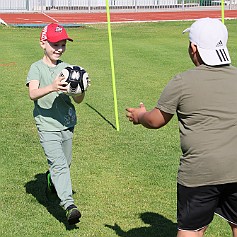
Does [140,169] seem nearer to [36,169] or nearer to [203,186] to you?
[36,169]

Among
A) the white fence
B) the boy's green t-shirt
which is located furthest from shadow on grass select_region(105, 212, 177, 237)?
the white fence

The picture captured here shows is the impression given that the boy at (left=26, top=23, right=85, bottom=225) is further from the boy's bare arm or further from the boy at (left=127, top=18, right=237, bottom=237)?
the boy at (left=127, top=18, right=237, bottom=237)

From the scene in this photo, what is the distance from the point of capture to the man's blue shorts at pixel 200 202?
4.91 meters

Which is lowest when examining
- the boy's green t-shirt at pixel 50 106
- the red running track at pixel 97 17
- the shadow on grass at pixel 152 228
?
the red running track at pixel 97 17

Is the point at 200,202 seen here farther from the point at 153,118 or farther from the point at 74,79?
the point at 74,79

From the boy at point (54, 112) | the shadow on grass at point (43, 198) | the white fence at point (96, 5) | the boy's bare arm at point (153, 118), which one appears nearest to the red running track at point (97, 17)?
the white fence at point (96, 5)

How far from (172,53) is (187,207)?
16597 mm

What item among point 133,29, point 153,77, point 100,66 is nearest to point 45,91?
point 153,77

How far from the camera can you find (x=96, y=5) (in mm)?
43594

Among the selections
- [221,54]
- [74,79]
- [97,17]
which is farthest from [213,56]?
[97,17]

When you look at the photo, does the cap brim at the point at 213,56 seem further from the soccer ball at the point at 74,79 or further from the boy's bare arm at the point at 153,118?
the soccer ball at the point at 74,79

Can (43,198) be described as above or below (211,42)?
below

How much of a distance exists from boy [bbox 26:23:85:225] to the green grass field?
49 cm

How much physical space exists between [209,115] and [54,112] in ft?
7.83
